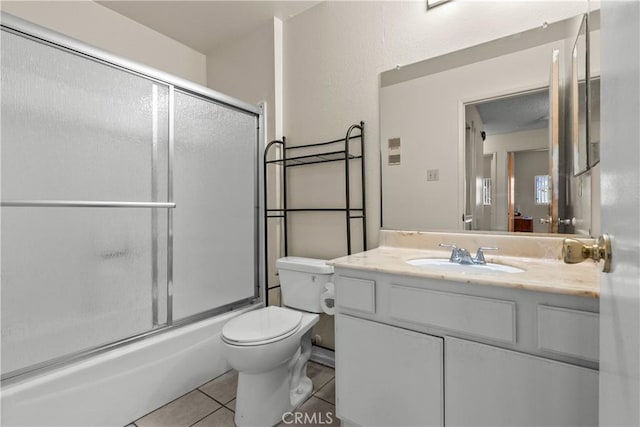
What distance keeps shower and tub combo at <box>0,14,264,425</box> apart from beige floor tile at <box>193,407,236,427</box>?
29cm

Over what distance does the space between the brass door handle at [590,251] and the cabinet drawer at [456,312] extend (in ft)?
1.62

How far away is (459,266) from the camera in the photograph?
1417 mm

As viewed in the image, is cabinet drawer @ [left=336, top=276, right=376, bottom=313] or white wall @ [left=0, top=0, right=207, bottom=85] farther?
white wall @ [left=0, top=0, right=207, bottom=85]

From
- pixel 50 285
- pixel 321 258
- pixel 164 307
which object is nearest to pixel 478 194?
pixel 321 258

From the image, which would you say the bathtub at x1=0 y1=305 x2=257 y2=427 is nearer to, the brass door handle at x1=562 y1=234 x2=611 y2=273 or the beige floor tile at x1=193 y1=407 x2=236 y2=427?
the beige floor tile at x1=193 y1=407 x2=236 y2=427

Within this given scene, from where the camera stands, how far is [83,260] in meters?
1.49

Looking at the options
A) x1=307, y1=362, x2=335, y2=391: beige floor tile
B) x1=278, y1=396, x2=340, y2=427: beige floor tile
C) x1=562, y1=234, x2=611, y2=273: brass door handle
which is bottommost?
x1=278, y1=396, x2=340, y2=427: beige floor tile

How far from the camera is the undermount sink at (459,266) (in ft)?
4.26

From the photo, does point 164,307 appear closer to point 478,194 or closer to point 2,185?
point 2,185

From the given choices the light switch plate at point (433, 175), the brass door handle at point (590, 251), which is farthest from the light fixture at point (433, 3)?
the brass door handle at point (590, 251)

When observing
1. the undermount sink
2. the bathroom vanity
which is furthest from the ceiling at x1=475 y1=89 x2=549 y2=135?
the undermount sink

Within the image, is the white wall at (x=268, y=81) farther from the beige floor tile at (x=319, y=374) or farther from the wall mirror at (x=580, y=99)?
the wall mirror at (x=580, y=99)

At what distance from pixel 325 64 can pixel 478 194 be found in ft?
4.17

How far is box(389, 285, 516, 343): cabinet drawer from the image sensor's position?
1032mm
